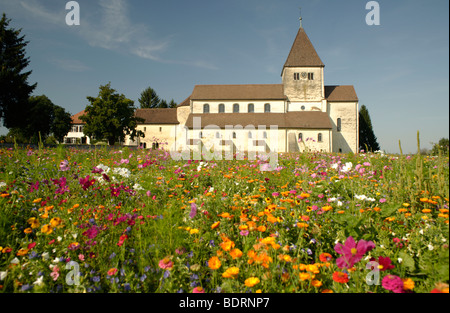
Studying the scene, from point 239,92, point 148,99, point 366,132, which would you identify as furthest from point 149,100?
point 366,132

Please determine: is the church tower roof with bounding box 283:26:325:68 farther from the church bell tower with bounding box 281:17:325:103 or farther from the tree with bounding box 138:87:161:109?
the tree with bounding box 138:87:161:109

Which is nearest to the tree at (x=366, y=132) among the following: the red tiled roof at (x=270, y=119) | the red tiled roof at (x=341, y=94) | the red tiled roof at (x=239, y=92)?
the red tiled roof at (x=341, y=94)

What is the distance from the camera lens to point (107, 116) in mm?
31172

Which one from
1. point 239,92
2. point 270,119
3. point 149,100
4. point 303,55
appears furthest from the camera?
point 149,100

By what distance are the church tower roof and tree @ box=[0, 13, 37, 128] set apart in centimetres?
→ 3572

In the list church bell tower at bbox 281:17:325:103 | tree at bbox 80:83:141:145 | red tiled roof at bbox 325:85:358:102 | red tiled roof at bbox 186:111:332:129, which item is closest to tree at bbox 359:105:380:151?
red tiled roof at bbox 325:85:358:102

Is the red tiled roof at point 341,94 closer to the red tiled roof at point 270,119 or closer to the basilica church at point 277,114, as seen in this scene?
the basilica church at point 277,114

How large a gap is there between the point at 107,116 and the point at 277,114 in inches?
941

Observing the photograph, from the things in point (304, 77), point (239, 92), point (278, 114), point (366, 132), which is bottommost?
point (366, 132)

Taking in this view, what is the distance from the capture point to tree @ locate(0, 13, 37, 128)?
27812 millimetres

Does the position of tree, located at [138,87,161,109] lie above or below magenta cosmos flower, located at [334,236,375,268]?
above

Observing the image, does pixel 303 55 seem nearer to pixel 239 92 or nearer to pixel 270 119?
pixel 239 92
